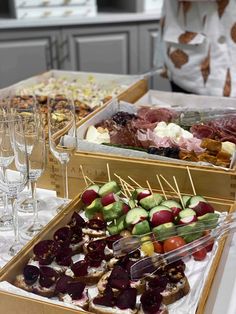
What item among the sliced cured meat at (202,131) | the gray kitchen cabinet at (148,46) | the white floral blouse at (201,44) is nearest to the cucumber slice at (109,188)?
the sliced cured meat at (202,131)

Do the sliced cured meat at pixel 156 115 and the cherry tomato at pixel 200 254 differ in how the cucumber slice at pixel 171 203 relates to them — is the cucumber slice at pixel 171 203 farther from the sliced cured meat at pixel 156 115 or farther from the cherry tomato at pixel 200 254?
the sliced cured meat at pixel 156 115

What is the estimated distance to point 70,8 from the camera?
2908 mm

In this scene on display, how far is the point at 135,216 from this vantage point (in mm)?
953

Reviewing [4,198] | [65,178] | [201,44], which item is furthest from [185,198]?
[201,44]

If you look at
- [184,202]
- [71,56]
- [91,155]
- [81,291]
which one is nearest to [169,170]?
[184,202]

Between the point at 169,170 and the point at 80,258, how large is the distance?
311mm

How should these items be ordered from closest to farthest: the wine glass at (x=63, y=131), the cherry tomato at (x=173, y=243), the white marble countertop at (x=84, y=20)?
the cherry tomato at (x=173, y=243), the wine glass at (x=63, y=131), the white marble countertop at (x=84, y=20)

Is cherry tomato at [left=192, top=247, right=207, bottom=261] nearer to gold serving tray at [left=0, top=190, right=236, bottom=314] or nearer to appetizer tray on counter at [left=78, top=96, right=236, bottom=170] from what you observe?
gold serving tray at [left=0, top=190, right=236, bottom=314]

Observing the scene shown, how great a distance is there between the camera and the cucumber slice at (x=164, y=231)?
2.92ft

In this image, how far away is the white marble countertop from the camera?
9.19ft

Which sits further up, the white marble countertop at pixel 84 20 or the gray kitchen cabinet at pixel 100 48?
the white marble countertop at pixel 84 20

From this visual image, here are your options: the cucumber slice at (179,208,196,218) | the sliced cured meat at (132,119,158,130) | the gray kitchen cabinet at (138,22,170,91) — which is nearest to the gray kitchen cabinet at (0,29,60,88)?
the gray kitchen cabinet at (138,22,170,91)

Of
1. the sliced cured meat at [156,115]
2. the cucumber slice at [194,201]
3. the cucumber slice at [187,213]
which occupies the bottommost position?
the cucumber slice at [194,201]

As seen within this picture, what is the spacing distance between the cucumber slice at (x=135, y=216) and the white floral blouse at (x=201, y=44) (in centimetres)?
94
